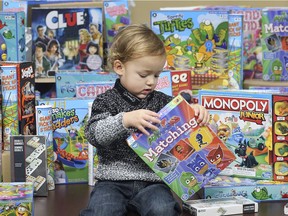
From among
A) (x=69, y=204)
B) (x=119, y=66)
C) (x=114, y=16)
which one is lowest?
(x=69, y=204)

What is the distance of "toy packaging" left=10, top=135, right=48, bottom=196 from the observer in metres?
2.04

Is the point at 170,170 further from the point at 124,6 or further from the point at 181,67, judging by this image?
the point at 124,6

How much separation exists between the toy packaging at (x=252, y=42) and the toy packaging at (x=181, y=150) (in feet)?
3.73

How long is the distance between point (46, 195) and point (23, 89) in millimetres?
365

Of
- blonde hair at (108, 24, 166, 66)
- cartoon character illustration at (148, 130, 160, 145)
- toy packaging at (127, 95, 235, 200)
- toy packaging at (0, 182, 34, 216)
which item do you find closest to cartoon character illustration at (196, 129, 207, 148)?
Result: toy packaging at (127, 95, 235, 200)

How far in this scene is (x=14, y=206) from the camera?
1.74 meters

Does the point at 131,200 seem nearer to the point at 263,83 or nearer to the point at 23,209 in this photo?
the point at 23,209

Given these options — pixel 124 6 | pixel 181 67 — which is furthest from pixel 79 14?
pixel 181 67

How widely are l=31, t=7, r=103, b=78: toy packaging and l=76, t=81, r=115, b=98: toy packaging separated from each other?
1.52ft

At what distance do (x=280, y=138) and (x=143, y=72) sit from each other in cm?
53

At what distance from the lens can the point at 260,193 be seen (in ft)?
6.48

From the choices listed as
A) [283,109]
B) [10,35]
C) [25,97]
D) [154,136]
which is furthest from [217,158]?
[10,35]

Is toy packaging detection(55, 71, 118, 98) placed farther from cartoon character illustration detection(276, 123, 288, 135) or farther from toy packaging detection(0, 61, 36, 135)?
cartoon character illustration detection(276, 123, 288, 135)

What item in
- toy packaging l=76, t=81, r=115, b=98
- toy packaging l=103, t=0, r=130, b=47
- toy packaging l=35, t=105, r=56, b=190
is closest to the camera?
toy packaging l=35, t=105, r=56, b=190
